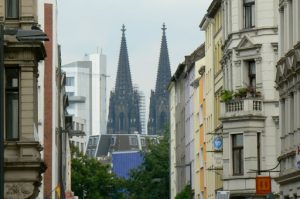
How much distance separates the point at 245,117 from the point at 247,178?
2.82 m

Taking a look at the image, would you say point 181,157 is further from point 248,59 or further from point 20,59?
point 20,59

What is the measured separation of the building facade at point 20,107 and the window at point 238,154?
1035 inches

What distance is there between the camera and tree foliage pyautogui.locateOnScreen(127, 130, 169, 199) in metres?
189

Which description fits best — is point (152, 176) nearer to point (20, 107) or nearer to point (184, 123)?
point (184, 123)

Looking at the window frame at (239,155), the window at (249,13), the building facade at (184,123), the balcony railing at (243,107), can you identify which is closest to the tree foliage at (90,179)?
the building facade at (184,123)

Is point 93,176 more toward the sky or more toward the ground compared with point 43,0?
more toward the ground

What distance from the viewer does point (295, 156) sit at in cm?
5006

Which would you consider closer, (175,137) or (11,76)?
(11,76)

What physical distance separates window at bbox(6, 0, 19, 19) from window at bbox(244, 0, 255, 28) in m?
28.5

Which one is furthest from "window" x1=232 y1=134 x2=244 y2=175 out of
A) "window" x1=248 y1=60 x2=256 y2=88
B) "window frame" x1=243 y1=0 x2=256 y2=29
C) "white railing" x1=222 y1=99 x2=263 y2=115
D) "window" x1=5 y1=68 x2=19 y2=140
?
→ "window" x1=5 y1=68 x2=19 y2=140

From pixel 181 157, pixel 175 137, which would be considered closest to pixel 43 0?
pixel 181 157

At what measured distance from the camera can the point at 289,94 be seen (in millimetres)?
51938

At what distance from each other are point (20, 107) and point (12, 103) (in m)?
0.41

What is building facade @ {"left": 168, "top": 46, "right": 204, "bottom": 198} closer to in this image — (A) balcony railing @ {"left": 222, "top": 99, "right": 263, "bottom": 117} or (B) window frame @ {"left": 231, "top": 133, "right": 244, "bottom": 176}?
(B) window frame @ {"left": 231, "top": 133, "right": 244, "bottom": 176}
